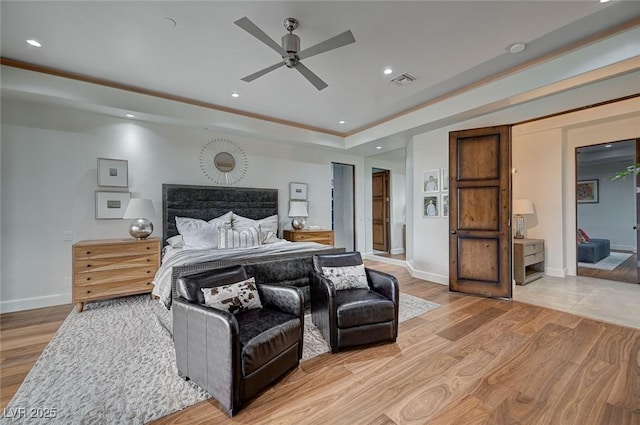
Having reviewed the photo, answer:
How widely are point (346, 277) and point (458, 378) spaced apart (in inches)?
50.4

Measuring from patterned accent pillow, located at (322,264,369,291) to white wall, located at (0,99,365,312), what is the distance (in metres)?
3.12

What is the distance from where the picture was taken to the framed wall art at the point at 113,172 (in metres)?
3.88

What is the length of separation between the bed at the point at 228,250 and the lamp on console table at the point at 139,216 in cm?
41

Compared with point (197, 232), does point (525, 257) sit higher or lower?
lower

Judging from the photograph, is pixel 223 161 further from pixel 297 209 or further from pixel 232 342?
pixel 232 342

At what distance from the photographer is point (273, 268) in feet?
10.3

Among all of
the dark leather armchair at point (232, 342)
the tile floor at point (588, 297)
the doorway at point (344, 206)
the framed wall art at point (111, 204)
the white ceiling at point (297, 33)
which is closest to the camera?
the dark leather armchair at point (232, 342)

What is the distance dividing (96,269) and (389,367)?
366 centimetres

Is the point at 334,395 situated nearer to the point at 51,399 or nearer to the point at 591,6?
the point at 51,399

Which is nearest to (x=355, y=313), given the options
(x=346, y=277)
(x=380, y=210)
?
(x=346, y=277)

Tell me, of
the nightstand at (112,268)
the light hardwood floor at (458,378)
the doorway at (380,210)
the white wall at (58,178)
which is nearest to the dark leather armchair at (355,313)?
the light hardwood floor at (458,378)

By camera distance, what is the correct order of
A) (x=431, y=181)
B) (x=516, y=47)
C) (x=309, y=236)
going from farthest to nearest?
1. (x=309, y=236)
2. (x=431, y=181)
3. (x=516, y=47)

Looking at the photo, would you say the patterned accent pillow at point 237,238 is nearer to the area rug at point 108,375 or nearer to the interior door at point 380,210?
the area rug at point 108,375

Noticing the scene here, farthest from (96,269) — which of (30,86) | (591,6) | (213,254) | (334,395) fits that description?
(591,6)
